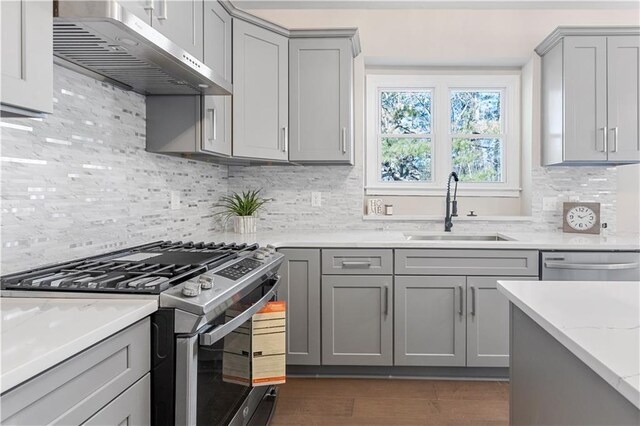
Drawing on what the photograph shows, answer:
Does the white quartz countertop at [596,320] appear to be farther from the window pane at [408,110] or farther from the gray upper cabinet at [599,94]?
the window pane at [408,110]

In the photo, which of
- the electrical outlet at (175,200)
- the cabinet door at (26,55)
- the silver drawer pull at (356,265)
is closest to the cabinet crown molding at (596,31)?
the silver drawer pull at (356,265)

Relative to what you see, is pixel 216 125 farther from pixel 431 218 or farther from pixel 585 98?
pixel 585 98

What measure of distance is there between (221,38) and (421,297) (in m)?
1.97

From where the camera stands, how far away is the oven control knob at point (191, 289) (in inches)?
53.3

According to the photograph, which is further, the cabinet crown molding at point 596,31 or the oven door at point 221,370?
the cabinet crown molding at point 596,31

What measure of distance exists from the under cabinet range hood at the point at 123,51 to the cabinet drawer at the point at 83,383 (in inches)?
35.4

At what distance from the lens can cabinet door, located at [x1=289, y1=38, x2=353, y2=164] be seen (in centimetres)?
312

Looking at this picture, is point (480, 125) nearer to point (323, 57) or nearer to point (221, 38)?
A: point (323, 57)

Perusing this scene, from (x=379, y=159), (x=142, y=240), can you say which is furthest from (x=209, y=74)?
(x=379, y=159)

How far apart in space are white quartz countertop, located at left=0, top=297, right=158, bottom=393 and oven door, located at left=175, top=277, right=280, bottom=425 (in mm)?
196

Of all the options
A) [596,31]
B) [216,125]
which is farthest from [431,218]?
[216,125]

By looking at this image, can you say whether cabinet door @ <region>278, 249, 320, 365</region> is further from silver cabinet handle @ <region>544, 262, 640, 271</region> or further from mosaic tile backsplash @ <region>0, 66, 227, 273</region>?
silver cabinet handle @ <region>544, 262, 640, 271</region>

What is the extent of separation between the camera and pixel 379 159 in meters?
3.77

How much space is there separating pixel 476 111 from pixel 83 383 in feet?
11.5
